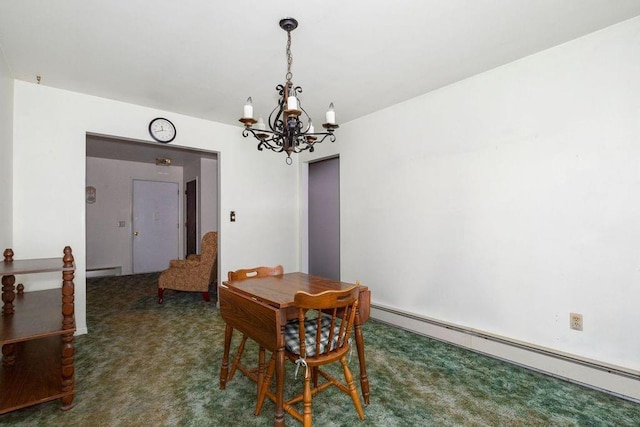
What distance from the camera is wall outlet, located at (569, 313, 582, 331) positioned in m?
2.05

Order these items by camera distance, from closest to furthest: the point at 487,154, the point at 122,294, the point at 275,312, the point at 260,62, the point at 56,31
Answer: the point at 275,312 < the point at 56,31 < the point at 260,62 < the point at 487,154 < the point at 122,294

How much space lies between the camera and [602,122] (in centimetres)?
198

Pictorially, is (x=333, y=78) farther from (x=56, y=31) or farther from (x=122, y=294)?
(x=122, y=294)

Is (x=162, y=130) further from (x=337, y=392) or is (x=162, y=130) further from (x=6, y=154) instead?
(x=337, y=392)

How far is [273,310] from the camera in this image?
1478 millimetres

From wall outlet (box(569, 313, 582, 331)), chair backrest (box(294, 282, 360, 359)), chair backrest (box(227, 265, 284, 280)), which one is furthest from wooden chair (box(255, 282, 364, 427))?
wall outlet (box(569, 313, 582, 331))

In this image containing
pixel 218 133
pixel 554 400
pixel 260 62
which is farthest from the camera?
pixel 218 133

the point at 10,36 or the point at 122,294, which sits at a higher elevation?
the point at 10,36

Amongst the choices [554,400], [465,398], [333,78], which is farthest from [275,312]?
[333,78]

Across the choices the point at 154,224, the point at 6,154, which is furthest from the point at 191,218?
the point at 6,154

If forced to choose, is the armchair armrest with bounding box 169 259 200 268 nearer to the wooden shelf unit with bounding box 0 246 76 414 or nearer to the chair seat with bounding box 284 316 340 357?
the wooden shelf unit with bounding box 0 246 76 414

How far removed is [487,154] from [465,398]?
180 centimetres

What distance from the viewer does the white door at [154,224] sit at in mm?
6203

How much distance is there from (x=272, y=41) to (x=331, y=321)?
6.00 ft
